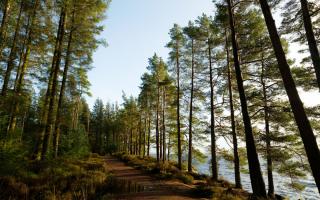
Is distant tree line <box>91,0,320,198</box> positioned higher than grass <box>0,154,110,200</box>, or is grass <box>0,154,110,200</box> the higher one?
distant tree line <box>91,0,320,198</box>

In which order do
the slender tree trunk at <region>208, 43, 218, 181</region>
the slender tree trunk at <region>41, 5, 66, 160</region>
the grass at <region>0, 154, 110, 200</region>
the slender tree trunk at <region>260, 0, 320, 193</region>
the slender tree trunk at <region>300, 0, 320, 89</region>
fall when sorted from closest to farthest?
the slender tree trunk at <region>260, 0, 320, 193</region>
the grass at <region>0, 154, 110, 200</region>
the slender tree trunk at <region>300, 0, 320, 89</region>
the slender tree trunk at <region>41, 5, 66, 160</region>
the slender tree trunk at <region>208, 43, 218, 181</region>

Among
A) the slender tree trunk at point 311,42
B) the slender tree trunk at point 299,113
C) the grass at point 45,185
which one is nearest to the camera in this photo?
the slender tree trunk at point 299,113

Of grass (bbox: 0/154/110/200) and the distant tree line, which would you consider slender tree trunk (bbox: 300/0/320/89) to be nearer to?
the distant tree line

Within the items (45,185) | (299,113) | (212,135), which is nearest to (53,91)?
(45,185)

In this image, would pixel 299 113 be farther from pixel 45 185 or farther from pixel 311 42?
pixel 45 185

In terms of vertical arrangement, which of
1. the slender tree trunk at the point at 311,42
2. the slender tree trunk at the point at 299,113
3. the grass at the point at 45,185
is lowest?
the grass at the point at 45,185

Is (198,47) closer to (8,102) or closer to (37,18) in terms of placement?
(37,18)

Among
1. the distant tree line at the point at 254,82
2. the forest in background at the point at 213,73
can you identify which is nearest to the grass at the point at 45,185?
the forest in background at the point at 213,73

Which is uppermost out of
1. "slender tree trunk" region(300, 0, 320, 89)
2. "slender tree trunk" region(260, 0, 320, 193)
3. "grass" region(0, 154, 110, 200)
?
"slender tree trunk" region(300, 0, 320, 89)

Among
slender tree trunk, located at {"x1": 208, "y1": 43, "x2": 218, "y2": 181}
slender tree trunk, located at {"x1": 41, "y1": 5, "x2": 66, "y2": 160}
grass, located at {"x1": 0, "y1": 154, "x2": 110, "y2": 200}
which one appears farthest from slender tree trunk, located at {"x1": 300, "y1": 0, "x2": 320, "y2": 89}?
slender tree trunk, located at {"x1": 41, "y1": 5, "x2": 66, "y2": 160}

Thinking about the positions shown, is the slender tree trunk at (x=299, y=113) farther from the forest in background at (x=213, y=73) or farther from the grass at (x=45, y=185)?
the grass at (x=45, y=185)

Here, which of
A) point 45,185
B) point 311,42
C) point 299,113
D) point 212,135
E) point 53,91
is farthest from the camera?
point 212,135

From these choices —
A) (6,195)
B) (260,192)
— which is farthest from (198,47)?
(6,195)

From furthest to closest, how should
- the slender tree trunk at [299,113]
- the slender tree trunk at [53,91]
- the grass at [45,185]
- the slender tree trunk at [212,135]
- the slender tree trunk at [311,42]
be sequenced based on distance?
the slender tree trunk at [212,135] → the slender tree trunk at [53,91] → the slender tree trunk at [311,42] → the grass at [45,185] → the slender tree trunk at [299,113]
